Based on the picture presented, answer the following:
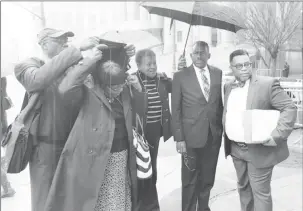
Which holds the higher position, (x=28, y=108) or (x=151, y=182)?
(x=28, y=108)

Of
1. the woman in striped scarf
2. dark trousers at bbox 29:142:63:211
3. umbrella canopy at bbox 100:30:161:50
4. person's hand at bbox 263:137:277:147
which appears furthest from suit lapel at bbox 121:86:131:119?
person's hand at bbox 263:137:277:147

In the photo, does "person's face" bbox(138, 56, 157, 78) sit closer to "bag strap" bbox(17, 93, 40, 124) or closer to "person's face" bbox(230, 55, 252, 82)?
"person's face" bbox(230, 55, 252, 82)

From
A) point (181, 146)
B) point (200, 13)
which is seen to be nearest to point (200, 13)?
point (200, 13)

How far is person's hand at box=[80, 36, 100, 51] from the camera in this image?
A: 6.08ft

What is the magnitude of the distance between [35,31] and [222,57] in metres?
1.57

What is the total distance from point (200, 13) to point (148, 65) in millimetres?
538

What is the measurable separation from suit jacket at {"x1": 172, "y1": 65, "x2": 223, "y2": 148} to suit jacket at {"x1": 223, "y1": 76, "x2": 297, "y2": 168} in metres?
0.29

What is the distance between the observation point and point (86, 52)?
1.84 metres

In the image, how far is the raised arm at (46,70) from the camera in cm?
171

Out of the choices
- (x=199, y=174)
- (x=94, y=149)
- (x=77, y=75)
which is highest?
(x=77, y=75)

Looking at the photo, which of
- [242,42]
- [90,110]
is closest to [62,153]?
[90,110]

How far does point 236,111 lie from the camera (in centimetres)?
226

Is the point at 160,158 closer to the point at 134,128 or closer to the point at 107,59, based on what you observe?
the point at 134,128

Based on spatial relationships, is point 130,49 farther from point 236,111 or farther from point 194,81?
point 236,111
